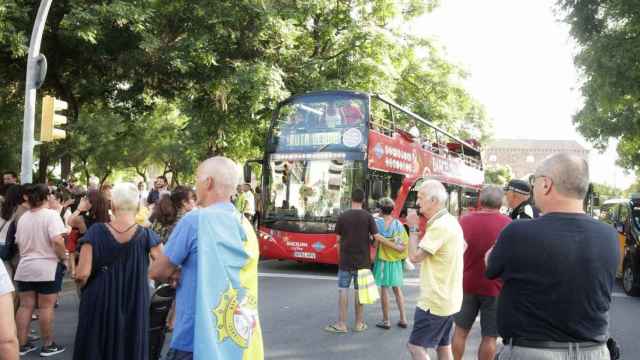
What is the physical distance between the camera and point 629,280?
408 inches

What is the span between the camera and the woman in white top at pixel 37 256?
17.8 ft

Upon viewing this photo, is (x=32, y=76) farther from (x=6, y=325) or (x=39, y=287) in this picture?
(x=6, y=325)

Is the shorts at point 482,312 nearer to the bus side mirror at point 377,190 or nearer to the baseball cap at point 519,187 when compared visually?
the baseball cap at point 519,187

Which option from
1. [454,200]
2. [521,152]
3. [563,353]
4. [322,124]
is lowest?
[563,353]

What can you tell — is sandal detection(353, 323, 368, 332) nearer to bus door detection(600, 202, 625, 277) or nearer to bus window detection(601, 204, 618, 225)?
bus door detection(600, 202, 625, 277)

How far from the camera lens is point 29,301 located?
552cm

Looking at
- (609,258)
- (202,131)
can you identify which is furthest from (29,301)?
(202,131)

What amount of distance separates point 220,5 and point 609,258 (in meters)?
14.0

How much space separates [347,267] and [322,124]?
5.61 m

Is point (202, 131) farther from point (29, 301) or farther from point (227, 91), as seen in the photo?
point (29, 301)

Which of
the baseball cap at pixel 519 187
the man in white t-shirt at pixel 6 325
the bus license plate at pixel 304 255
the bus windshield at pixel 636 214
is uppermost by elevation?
the baseball cap at pixel 519 187

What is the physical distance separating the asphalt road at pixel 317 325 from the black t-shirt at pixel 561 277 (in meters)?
3.54

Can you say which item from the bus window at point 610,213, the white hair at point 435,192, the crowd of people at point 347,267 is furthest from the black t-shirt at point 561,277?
the bus window at point 610,213

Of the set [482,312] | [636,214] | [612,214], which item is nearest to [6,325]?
[482,312]
